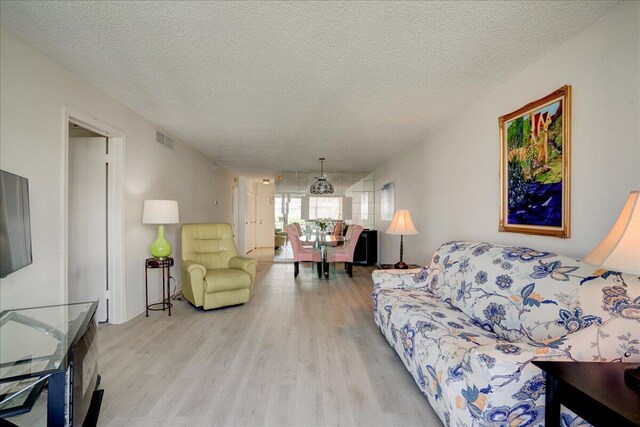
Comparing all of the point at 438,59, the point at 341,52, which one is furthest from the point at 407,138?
the point at 341,52

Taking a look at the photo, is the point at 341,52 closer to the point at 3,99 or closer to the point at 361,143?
the point at 3,99

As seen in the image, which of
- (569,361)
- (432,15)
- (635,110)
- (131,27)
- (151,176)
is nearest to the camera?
(569,361)

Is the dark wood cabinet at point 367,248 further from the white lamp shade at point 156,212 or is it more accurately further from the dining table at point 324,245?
the white lamp shade at point 156,212

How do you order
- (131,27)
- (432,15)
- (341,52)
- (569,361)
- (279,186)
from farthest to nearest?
(279,186) < (341,52) < (131,27) < (432,15) < (569,361)

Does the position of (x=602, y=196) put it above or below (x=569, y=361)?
above

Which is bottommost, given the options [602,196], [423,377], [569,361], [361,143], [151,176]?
[423,377]

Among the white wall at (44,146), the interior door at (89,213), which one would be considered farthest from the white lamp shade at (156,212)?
the interior door at (89,213)

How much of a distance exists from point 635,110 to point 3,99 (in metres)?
3.80

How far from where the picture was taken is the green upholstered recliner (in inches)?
143

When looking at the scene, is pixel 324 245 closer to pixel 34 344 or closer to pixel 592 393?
pixel 34 344

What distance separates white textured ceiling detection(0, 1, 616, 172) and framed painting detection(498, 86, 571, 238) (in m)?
0.42

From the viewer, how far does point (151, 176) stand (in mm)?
3812

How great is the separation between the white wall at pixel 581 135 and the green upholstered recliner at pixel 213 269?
2.72 meters

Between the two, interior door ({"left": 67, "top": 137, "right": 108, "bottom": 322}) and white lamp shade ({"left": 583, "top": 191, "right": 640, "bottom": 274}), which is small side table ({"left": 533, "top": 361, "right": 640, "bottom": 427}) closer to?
white lamp shade ({"left": 583, "top": 191, "right": 640, "bottom": 274})
